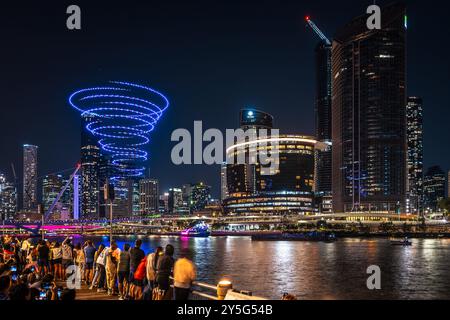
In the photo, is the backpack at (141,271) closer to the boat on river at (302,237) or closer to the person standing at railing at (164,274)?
the person standing at railing at (164,274)

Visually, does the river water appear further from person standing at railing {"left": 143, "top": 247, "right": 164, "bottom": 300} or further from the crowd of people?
person standing at railing {"left": 143, "top": 247, "right": 164, "bottom": 300}

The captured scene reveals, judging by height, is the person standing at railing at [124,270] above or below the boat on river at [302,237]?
above

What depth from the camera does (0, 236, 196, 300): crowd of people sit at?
40.6 feet

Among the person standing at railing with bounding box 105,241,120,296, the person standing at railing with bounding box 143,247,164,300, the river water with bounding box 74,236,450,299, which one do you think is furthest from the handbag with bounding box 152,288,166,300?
the river water with bounding box 74,236,450,299

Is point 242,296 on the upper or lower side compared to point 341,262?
upper

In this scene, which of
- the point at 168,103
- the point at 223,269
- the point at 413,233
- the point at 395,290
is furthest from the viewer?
the point at 413,233

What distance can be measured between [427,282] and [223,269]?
22.0 metres

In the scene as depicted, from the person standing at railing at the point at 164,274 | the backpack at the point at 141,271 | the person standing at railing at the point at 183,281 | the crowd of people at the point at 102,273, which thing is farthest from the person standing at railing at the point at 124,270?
the person standing at railing at the point at 183,281

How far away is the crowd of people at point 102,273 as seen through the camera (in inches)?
487

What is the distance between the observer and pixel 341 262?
240ft

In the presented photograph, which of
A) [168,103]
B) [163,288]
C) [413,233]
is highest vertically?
[168,103]
